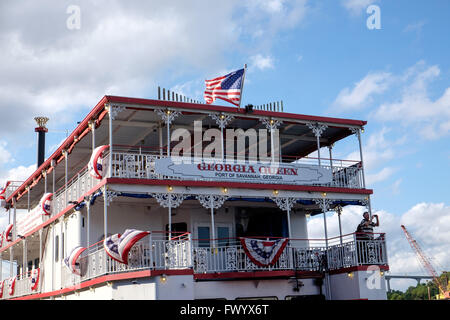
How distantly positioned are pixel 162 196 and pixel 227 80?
5.09m

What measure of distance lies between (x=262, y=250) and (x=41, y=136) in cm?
2668

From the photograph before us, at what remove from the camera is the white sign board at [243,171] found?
20734mm

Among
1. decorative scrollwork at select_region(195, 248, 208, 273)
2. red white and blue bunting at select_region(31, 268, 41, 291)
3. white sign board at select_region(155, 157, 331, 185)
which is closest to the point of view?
decorative scrollwork at select_region(195, 248, 208, 273)

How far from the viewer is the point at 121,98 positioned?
20250 millimetres

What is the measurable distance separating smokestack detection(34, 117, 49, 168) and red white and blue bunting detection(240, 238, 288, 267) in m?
24.9

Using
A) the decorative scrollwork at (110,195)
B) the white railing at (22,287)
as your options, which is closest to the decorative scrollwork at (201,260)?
the decorative scrollwork at (110,195)

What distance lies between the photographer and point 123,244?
1797cm

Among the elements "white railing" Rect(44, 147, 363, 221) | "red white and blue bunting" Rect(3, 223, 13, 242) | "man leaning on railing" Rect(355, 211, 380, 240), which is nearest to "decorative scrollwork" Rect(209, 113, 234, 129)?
"white railing" Rect(44, 147, 363, 221)

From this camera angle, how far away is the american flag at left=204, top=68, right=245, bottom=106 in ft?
72.7

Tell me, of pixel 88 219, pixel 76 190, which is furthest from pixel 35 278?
pixel 88 219

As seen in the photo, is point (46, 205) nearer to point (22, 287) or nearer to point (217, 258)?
point (22, 287)

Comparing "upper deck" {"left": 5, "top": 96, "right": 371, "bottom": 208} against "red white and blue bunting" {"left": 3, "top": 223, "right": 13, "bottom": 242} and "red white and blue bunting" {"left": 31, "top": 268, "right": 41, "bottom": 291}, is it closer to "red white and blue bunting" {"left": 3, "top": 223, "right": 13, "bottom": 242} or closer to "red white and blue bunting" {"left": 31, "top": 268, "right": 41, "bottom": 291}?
"red white and blue bunting" {"left": 31, "top": 268, "right": 41, "bottom": 291}

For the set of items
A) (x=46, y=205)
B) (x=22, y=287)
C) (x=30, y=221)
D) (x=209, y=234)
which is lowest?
(x=22, y=287)

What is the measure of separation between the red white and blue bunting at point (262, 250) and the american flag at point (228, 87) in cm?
543
